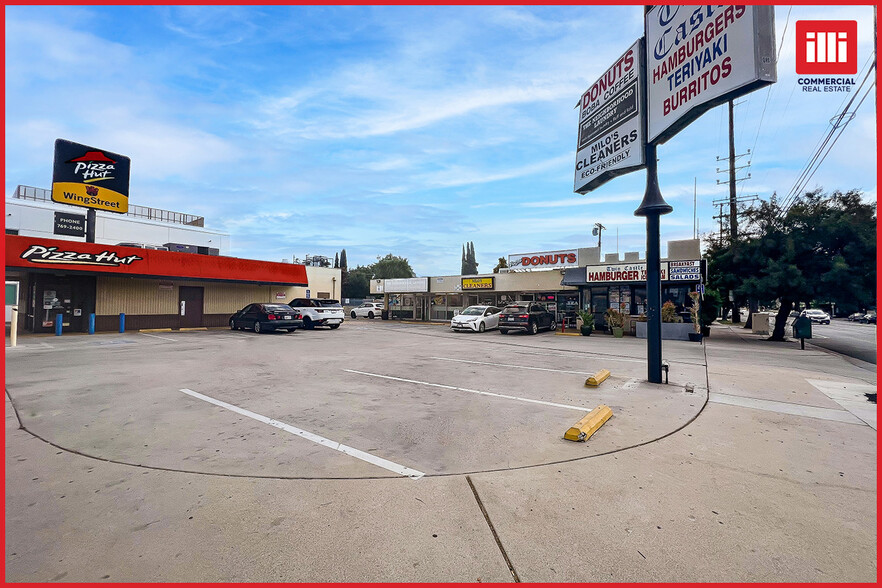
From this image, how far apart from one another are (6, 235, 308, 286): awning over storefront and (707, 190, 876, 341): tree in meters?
24.0

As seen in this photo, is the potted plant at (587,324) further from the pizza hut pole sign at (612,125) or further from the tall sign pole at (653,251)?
the tall sign pole at (653,251)

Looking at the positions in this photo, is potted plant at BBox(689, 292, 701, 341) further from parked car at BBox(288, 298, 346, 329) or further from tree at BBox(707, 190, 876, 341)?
parked car at BBox(288, 298, 346, 329)

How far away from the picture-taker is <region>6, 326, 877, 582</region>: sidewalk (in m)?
2.74

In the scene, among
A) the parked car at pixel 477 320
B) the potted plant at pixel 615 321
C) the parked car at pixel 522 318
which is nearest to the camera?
the potted plant at pixel 615 321

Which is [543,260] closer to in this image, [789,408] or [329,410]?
[789,408]

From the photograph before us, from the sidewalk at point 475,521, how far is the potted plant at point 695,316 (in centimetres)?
1480

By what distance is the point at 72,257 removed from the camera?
17.5 m

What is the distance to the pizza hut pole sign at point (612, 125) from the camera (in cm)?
868

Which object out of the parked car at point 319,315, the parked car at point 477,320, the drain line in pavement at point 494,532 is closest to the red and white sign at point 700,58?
the drain line in pavement at point 494,532

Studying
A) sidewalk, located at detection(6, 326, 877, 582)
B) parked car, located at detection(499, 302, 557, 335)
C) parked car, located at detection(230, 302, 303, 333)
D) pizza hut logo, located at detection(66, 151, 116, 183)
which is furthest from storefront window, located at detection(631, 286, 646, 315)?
pizza hut logo, located at detection(66, 151, 116, 183)

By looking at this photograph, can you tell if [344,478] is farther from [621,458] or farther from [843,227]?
A: [843,227]

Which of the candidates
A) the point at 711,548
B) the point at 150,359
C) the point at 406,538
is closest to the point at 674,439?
the point at 711,548

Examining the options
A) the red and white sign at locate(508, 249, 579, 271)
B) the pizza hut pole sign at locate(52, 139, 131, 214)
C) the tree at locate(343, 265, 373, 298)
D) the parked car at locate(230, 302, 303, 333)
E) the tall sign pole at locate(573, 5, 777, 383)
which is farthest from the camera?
the tree at locate(343, 265, 373, 298)

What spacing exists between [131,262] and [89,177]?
5.08m
